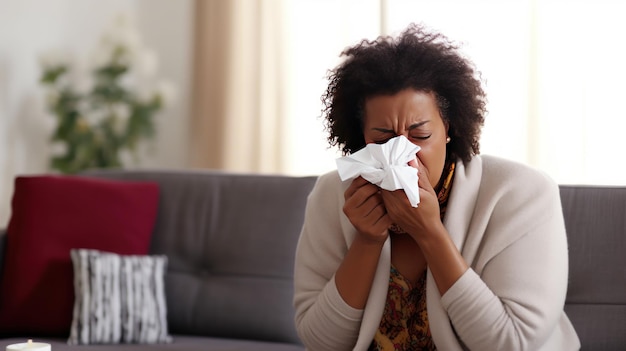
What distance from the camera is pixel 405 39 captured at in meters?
1.79

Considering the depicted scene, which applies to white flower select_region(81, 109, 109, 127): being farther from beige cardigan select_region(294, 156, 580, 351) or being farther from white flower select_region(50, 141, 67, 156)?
beige cardigan select_region(294, 156, 580, 351)

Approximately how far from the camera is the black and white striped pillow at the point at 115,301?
2355 mm

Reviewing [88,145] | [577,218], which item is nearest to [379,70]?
[577,218]

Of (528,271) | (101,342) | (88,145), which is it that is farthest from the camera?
(88,145)

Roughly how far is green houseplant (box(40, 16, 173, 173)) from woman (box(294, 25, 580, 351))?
230 centimetres

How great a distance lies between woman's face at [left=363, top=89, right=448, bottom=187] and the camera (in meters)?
1.67

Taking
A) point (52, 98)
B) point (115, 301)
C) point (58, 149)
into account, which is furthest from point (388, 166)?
point (58, 149)

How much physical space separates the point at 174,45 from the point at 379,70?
2.75 meters

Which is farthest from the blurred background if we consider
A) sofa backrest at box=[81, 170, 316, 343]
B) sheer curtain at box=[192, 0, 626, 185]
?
sofa backrest at box=[81, 170, 316, 343]

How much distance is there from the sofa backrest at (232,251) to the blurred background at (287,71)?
104 centimetres

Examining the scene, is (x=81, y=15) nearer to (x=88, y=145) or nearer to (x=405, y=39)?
(x=88, y=145)

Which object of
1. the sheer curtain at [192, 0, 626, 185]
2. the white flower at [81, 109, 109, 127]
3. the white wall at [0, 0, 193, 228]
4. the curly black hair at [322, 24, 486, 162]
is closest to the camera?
the curly black hair at [322, 24, 486, 162]

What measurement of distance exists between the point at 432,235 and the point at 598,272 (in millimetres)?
612

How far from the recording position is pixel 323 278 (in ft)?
6.18
